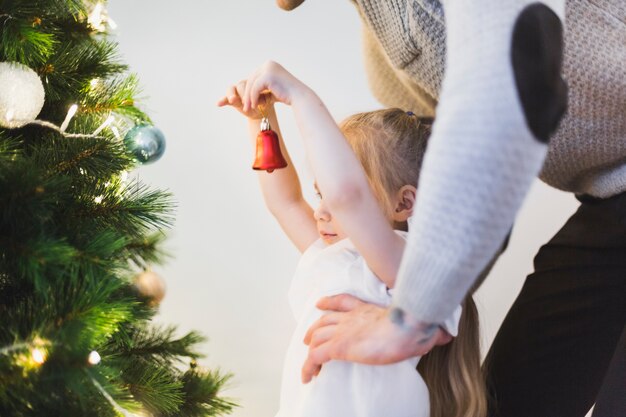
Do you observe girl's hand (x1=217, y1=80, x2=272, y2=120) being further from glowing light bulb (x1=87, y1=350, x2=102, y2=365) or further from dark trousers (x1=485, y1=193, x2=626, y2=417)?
dark trousers (x1=485, y1=193, x2=626, y2=417)

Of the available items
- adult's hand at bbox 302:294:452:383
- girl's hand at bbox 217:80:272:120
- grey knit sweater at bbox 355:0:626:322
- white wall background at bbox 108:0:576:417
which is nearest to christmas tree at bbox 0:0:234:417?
girl's hand at bbox 217:80:272:120

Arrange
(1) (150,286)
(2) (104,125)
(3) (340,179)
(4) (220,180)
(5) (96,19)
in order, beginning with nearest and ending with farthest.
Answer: (3) (340,179) < (2) (104,125) < (5) (96,19) < (1) (150,286) < (4) (220,180)

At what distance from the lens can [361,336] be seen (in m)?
0.74

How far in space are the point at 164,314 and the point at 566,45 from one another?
3.82ft

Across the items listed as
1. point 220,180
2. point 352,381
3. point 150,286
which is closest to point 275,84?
point 352,381

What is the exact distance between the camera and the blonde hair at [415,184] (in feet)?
3.18

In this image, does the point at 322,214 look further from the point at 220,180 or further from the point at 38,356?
the point at 220,180

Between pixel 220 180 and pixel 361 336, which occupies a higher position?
pixel 220 180

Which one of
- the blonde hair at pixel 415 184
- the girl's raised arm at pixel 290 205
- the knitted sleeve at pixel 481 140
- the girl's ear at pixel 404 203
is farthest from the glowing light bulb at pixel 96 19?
the knitted sleeve at pixel 481 140

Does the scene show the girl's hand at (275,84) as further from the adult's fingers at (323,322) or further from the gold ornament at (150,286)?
the gold ornament at (150,286)

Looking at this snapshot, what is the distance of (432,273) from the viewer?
21.0 inches

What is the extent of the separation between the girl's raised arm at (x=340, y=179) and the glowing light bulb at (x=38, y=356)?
13.3 inches

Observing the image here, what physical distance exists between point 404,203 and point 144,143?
369mm

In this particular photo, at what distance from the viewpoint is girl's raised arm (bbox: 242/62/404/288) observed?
31.6 inches
